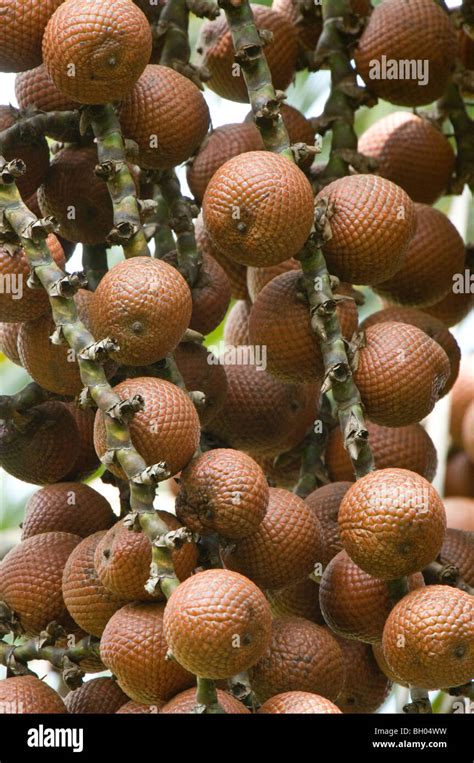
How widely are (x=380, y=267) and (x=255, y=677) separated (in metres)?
0.72

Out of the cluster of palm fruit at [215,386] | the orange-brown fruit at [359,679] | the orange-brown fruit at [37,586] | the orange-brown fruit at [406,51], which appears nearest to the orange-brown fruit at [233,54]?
the cluster of palm fruit at [215,386]

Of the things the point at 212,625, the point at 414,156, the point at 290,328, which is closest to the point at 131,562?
the point at 212,625

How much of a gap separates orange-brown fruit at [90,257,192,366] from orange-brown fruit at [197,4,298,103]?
2.52 ft

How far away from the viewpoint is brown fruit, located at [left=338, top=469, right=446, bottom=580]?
5.91ft

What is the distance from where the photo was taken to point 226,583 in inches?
65.7

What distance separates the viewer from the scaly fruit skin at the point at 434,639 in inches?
68.6

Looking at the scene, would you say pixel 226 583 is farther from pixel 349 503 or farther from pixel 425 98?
pixel 425 98

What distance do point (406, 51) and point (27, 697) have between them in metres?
1.46

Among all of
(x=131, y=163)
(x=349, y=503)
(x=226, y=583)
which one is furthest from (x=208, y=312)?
(x=226, y=583)

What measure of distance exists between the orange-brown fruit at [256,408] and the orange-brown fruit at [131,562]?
553mm

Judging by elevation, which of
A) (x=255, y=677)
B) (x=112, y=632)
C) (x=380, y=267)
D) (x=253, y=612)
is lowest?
(x=255, y=677)

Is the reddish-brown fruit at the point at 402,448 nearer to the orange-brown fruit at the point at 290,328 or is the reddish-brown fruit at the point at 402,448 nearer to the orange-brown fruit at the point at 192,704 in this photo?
the orange-brown fruit at the point at 290,328

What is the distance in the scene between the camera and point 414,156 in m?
2.64

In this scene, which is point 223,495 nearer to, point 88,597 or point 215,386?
point 88,597
